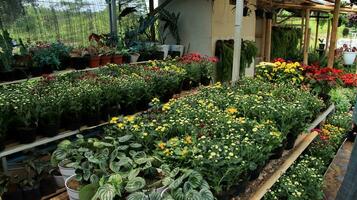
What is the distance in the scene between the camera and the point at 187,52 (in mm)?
5691

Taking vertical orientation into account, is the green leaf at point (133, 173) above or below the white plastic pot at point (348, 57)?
below

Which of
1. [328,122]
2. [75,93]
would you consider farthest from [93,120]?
[328,122]

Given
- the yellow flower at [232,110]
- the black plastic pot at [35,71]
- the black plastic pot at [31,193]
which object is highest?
the black plastic pot at [35,71]

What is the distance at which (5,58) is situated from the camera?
317 cm

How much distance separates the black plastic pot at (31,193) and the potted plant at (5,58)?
128cm

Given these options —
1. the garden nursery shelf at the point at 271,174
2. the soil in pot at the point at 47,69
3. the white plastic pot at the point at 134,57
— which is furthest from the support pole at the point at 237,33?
the soil in pot at the point at 47,69

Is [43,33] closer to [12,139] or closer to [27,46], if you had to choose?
[27,46]

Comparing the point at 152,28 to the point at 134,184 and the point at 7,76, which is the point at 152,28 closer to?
the point at 7,76

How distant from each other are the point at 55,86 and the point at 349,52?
10.0m

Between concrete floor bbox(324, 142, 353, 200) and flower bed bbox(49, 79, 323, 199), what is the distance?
1363 mm

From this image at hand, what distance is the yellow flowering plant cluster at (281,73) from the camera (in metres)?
3.97

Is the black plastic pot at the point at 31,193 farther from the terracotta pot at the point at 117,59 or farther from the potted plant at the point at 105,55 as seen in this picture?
the terracotta pot at the point at 117,59

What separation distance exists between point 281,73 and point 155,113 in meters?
2.17

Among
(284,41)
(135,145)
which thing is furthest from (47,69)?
(284,41)
